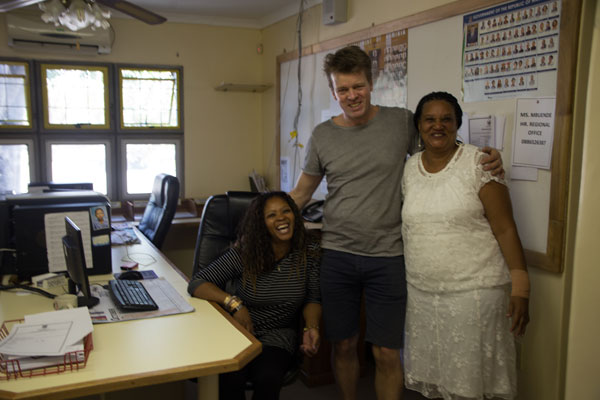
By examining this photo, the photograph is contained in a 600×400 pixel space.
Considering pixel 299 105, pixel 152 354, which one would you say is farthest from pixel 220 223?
pixel 299 105

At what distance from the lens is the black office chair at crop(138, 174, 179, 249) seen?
3.36 meters

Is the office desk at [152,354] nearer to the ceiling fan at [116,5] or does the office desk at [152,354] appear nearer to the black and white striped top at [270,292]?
the black and white striped top at [270,292]

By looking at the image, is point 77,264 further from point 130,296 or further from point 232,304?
point 232,304

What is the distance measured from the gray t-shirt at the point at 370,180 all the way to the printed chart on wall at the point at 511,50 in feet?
→ 1.73

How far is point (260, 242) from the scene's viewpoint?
6.90 ft

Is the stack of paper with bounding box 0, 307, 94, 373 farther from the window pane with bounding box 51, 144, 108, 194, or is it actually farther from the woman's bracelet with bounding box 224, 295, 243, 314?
the window pane with bounding box 51, 144, 108, 194

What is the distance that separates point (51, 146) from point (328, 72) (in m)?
3.17

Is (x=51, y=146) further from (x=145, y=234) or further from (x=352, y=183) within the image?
(x=352, y=183)

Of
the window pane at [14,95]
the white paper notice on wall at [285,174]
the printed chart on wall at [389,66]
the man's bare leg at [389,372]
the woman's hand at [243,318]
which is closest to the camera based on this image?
the woman's hand at [243,318]

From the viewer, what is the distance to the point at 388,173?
6.65 feet

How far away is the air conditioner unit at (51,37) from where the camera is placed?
4.04m

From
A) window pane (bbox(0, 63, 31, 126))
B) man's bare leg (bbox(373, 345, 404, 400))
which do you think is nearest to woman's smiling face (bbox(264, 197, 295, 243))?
man's bare leg (bbox(373, 345, 404, 400))

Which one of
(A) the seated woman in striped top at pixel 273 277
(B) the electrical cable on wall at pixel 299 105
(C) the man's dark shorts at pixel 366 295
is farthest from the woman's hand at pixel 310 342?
(B) the electrical cable on wall at pixel 299 105

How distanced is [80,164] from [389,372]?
345 centimetres
